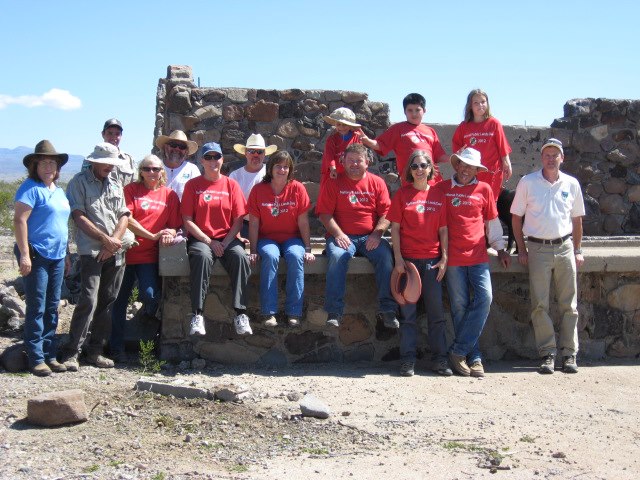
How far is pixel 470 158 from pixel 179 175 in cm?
267

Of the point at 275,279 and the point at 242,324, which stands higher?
the point at 275,279

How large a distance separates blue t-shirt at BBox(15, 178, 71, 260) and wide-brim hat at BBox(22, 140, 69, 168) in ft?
0.56

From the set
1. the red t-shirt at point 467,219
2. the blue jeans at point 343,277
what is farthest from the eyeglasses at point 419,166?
the blue jeans at point 343,277

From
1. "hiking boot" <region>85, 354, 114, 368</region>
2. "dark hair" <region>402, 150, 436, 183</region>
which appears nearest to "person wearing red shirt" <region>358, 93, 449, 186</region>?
"dark hair" <region>402, 150, 436, 183</region>

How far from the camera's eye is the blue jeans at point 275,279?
6.69m

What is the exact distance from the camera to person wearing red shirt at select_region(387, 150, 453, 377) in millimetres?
6801

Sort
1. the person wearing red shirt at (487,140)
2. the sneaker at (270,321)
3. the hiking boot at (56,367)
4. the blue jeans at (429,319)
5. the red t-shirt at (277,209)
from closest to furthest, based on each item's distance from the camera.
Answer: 1. the hiking boot at (56,367)
2. the sneaker at (270,321)
3. the blue jeans at (429,319)
4. the red t-shirt at (277,209)
5. the person wearing red shirt at (487,140)

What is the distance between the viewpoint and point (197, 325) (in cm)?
658

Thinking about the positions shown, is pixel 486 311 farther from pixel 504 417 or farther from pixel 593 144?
pixel 593 144

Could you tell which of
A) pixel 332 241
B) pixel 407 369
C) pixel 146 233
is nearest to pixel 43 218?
pixel 146 233

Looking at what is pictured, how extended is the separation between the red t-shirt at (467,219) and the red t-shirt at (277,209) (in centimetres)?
117

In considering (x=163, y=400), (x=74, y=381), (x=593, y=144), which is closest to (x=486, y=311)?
(x=163, y=400)

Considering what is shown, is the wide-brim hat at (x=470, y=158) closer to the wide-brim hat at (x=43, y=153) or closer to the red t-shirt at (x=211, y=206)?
the red t-shirt at (x=211, y=206)

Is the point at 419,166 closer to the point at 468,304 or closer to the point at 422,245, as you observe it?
the point at 422,245
